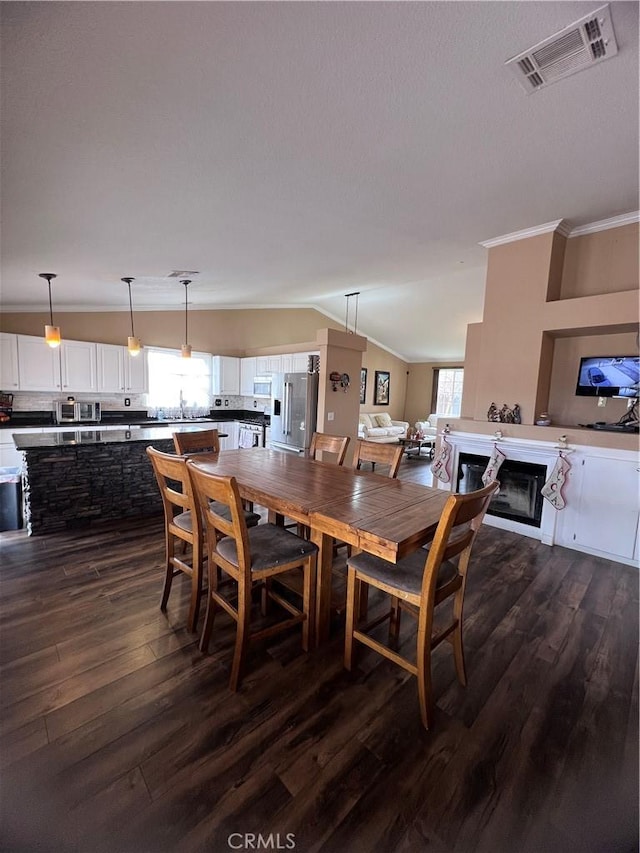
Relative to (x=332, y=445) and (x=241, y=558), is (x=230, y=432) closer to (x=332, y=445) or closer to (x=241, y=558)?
(x=332, y=445)

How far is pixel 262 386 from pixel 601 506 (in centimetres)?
513

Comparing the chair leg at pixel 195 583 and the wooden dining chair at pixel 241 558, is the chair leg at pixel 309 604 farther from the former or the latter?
the chair leg at pixel 195 583

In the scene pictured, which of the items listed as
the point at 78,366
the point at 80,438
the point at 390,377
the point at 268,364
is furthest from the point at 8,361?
the point at 390,377

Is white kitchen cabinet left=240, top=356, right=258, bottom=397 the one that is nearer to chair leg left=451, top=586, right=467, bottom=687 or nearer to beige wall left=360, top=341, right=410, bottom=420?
beige wall left=360, top=341, right=410, bottom=420

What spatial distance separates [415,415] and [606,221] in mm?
7666

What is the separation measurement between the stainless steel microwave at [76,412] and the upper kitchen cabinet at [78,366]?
22 centimetres

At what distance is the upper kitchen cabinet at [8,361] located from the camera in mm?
4750

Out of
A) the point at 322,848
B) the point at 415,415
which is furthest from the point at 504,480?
the point at 415,415

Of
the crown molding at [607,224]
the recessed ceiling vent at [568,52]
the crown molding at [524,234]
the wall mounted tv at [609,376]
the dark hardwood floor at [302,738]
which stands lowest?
the dark hardwood floor at [302,738]

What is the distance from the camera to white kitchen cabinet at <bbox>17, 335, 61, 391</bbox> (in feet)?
16.0

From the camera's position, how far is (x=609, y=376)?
3576mm

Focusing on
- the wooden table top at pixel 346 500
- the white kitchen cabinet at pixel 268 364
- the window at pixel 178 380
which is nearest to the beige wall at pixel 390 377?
the white kitchen cabinet at pixel 268 364

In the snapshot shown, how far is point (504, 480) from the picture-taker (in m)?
3.94

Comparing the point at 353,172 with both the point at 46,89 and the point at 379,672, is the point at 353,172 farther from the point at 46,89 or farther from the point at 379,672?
the point at 379,672
